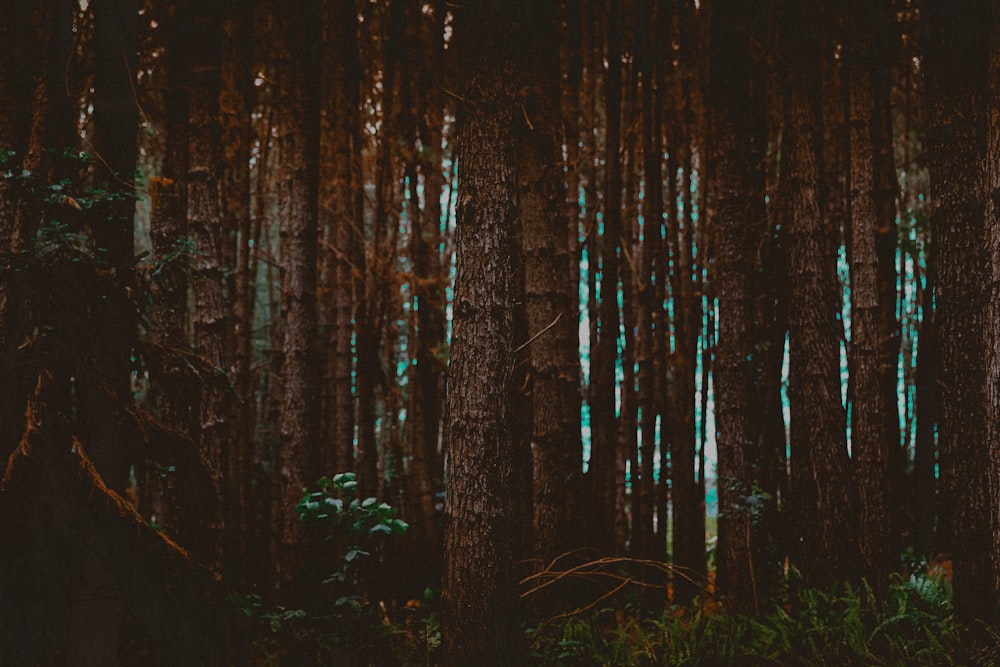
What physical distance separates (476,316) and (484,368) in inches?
12.0

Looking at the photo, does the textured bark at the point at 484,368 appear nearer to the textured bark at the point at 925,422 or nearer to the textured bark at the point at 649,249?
the textured bark at the point at 649,249

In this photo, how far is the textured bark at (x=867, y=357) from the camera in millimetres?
6613

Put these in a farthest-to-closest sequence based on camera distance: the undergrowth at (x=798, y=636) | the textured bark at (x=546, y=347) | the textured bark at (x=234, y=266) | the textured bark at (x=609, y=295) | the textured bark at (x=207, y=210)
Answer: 1. the textured bark at (x=234, y=266)
2. the textured bark at (x=609, y=295)
3. the textured bark at (x=546, y=347)
4. the textured bark at (x=207, y=210)
5. the undergrowth at (x=798, y=636)

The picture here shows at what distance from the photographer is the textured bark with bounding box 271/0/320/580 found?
21.1 feet

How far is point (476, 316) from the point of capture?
423 cm

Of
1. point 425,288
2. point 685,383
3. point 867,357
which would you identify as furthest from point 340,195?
point 867,357

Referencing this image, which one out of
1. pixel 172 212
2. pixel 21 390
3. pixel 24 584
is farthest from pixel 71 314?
pixel 172 212

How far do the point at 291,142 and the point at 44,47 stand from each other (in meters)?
2.04

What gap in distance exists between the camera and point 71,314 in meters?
3.99

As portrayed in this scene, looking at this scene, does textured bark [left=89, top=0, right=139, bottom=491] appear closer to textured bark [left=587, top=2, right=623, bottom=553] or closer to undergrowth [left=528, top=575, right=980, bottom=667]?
undergrowth [left=528, top=575, right=980, bottom=667]

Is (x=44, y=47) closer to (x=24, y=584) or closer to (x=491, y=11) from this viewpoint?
(x=491, y=11)

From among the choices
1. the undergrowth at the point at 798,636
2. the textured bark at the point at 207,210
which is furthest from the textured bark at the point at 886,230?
the textured bark at the point at 207,210

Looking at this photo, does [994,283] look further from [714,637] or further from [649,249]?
[649,249]

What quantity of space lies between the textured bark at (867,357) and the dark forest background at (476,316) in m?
0.03
